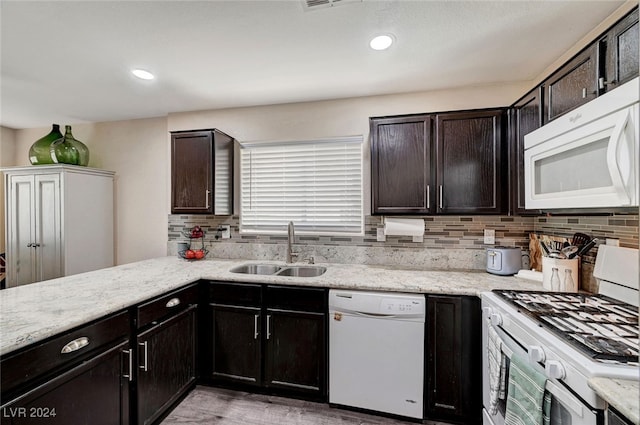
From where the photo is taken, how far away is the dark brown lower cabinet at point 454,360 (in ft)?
5.81

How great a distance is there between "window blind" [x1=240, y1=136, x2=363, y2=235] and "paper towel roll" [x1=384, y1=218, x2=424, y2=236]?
34 centimetres

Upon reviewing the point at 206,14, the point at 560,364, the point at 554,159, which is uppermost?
the point at 206,14

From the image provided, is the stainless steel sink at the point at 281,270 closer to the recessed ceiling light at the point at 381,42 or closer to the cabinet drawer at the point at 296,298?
the cabinet drawer at the point at 296,298

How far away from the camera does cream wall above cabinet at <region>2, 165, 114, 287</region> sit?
2.80 meters

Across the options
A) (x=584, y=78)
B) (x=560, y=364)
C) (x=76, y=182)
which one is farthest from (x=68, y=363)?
(x=584, y=78)

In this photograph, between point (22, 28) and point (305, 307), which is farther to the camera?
point (305, 307)

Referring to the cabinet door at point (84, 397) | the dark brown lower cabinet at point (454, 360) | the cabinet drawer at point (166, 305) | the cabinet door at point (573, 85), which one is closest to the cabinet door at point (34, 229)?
the cabinet drawer at point (166, 305)

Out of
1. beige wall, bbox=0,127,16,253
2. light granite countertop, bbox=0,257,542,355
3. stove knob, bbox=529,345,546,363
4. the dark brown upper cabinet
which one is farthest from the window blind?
beige wall, bbox=0,127,16,253

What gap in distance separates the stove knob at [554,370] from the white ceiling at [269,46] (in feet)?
5.45

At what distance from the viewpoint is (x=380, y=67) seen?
205cm

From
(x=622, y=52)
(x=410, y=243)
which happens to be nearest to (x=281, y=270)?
(x=410, y=243)

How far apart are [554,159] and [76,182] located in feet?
13.1

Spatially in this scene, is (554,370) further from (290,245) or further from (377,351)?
(290,245)

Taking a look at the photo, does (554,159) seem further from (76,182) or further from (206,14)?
(76,182)
